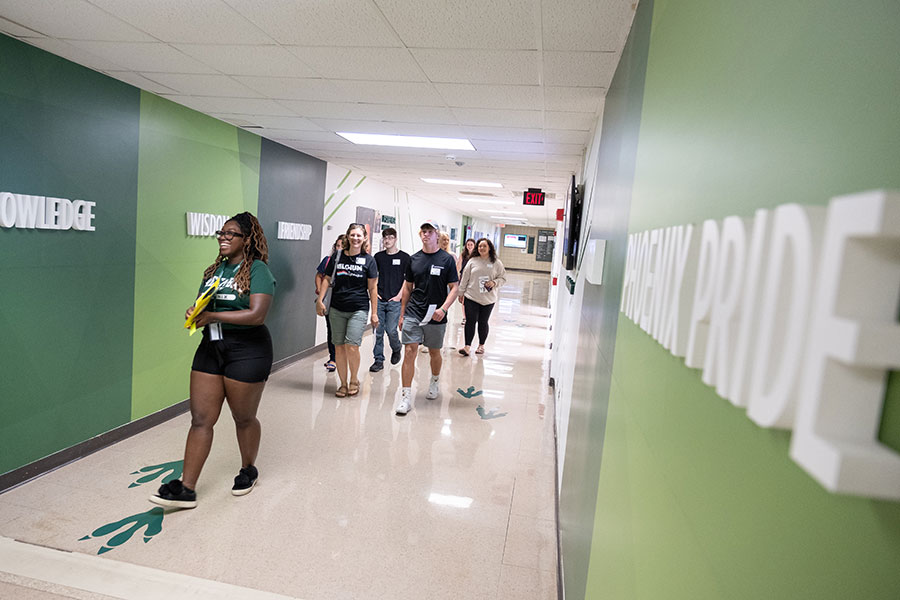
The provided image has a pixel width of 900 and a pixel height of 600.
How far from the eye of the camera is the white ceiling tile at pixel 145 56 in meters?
3.34

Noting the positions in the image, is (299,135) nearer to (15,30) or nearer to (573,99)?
(15,30)

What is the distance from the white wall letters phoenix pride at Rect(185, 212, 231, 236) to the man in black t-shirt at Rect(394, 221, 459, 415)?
193 centimetres

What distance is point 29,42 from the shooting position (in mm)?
3436

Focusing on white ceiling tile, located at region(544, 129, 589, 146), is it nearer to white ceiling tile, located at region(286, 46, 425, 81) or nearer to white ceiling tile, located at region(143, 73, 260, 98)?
white ceiling tile, located at region(286, 46, 425, 81)

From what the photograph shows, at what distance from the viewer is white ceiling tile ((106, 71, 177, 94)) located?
4012 mm

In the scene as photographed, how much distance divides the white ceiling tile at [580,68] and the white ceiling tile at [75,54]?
2.82 metres

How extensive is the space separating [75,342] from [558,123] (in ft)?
12.8

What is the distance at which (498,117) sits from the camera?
4.41 metres

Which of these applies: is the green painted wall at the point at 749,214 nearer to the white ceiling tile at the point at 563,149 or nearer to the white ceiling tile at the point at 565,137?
the white ceiling tile at the point at 565,137

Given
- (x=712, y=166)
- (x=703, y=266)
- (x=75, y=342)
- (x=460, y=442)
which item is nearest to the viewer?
(x=703, y=266)

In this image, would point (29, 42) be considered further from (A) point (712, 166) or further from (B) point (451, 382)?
(B) point (451, 382)

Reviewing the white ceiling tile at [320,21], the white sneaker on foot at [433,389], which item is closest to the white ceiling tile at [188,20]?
the white ceiling tile at [320,21]

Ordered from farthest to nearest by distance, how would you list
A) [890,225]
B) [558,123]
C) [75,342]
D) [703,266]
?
[558,123], [75,342], [703,266], [890,225]

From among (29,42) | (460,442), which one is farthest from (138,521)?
(29,42)
